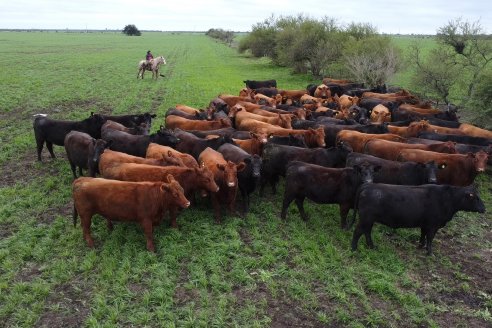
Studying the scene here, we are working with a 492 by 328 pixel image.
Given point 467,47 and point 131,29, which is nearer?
point 467,47

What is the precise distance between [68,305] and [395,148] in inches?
313

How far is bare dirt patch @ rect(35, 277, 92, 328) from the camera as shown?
17.8 feet

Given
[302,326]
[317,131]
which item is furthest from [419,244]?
[317,131]

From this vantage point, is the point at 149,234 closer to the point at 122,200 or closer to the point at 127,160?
the point at 122,200

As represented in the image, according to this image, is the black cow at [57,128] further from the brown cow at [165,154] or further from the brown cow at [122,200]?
the brown cow at [122,200]

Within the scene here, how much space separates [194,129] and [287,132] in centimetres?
286

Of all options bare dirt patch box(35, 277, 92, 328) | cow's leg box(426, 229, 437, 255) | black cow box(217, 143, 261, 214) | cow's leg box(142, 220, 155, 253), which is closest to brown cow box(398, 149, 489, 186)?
cow's leg box(426, 229, 437, 255)

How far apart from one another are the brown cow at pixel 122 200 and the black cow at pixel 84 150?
6.54 feet

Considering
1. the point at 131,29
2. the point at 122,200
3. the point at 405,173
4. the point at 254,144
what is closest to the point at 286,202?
the point at 254,144

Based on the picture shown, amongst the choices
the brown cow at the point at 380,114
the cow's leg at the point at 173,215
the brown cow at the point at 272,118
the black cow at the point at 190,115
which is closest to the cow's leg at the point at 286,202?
the cow's leg at the point at 173,215

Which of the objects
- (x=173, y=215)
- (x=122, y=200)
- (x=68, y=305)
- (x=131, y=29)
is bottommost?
(x=68, y=305)

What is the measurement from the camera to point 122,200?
22.6 ft

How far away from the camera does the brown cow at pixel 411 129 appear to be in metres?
12.2

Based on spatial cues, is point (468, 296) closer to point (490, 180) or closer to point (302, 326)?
point (302, 326)
